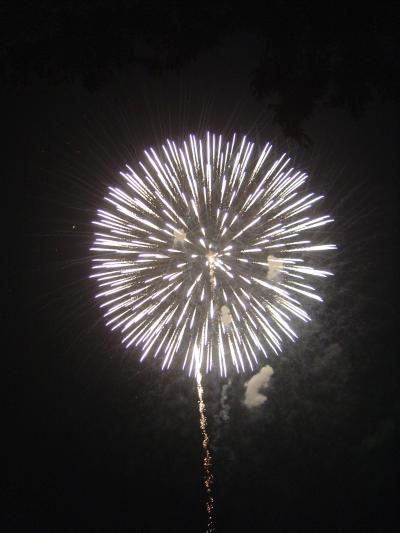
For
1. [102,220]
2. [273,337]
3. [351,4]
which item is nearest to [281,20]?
[351,4]

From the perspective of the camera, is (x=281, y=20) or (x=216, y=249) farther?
(x=216, y=249)

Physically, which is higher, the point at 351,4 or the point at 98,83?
the point at 98,83

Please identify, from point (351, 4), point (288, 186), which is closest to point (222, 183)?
point (288, 186)

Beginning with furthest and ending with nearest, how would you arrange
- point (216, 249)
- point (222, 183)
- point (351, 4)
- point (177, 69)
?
point (216, 249), point (222, 183), point (177, 69), point (351, 4)

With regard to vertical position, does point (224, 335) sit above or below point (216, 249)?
below

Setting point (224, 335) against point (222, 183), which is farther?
point (224, 335)

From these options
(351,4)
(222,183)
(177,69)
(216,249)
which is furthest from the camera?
(216,249)

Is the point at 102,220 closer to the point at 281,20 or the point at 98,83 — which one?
the point at 98,83

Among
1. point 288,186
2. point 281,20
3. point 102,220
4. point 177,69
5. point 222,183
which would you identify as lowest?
point 281,20

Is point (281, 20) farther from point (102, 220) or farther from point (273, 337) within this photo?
point (273, 337)
